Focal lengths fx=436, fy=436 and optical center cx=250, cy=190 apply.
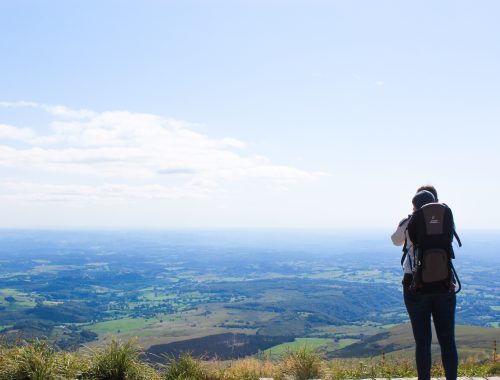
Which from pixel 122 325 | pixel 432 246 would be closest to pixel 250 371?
pixel 432 246

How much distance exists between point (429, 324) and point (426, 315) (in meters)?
0.15

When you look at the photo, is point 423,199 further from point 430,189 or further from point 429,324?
point 429,324

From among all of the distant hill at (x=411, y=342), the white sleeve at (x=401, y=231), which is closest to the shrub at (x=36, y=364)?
the white sleeve at (x=401, y=231)

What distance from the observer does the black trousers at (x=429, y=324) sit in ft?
17.0

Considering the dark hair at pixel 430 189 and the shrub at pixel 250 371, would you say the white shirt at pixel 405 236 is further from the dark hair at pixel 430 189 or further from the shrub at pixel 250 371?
the shrub at pixel 250 371

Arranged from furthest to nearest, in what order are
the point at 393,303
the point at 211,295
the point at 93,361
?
the point at 211,295, the point at 393,303, the point at 93,361

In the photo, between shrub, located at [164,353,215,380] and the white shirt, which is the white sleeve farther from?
shrub, located at [164,353,215,380]

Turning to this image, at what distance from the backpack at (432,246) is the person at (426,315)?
0.40 ft

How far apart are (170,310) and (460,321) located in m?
67.2

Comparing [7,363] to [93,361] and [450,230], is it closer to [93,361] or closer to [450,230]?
[93,361]

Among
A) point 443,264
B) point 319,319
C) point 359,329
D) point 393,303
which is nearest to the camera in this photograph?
point 443,264

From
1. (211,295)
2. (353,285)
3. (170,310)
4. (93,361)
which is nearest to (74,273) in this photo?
(211,295)

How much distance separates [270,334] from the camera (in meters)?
80.8

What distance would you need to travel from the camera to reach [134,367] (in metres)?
6.09
